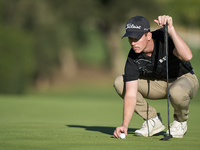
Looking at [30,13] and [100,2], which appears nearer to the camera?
[30,13]

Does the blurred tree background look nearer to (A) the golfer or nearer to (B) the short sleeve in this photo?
(A) the golfer

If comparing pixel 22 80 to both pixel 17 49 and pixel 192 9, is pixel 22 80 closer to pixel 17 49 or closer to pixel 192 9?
pixel 17 49

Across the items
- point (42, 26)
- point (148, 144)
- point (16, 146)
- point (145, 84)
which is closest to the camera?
point (16, 146)

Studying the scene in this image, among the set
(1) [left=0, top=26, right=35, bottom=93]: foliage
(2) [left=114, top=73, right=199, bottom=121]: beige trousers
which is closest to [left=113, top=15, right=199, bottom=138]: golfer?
(2) [left=114, top=73, right=199, bottom=121]: beige trousers

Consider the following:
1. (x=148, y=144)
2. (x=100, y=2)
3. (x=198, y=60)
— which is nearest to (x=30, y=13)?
(x=100, y=2)

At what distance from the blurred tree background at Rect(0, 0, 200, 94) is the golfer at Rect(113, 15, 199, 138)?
50.4ft

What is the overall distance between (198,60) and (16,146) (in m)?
39.1

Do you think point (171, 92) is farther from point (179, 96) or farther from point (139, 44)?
point (139, 44)

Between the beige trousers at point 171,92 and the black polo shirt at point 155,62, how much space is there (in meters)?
0.21

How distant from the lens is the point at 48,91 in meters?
29.3

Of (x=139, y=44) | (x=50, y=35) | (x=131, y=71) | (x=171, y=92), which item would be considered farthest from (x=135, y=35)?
(x=50, y=35)

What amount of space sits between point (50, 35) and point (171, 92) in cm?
2237

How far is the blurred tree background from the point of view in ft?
68.6

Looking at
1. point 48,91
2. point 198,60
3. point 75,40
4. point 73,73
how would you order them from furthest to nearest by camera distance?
1. point 198,60
2. point 73,73
3. point 75,40
4. point 48,91
